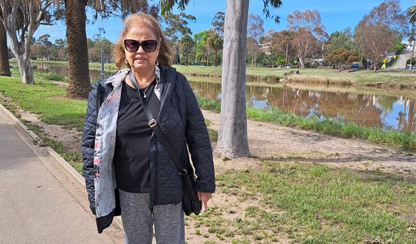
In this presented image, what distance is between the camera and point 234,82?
595 centimetres

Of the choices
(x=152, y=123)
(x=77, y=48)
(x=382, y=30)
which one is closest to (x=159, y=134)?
(x=152, y=123)

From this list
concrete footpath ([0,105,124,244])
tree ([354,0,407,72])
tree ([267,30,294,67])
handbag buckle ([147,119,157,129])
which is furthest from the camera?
tree ([267,30,294,67])

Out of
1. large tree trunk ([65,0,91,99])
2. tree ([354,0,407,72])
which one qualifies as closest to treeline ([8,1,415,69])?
tree ([354,0,407,72])

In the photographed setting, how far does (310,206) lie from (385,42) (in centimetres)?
4927

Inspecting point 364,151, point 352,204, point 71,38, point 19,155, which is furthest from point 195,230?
point 71,38

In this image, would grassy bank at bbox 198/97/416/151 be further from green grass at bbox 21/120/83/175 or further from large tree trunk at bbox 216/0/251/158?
green grass at bbox 21/120/83/175

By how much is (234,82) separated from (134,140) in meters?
4.19

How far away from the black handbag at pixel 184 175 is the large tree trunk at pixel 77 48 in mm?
12997

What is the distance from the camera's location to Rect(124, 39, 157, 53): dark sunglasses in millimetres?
2023

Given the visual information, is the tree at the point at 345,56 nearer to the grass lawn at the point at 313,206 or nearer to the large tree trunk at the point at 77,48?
the large tree trunk at the point at 77,48

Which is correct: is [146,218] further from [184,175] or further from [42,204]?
[42,204]

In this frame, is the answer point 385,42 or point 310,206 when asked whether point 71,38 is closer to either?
point 310,206

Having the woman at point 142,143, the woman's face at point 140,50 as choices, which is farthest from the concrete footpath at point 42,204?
the woman's face at point 140,50

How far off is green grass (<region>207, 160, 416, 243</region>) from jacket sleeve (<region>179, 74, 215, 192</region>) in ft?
4.48
